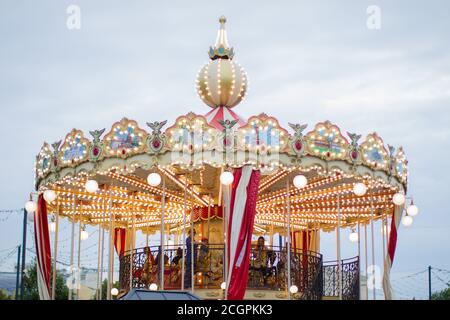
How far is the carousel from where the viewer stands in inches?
701

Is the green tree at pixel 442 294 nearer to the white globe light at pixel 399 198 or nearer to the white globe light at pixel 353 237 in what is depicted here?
the white globe light at pixel 353 237

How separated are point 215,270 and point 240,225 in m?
2.91

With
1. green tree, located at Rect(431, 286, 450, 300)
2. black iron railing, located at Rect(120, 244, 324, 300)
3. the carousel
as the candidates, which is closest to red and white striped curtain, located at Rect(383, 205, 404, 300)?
the carousel

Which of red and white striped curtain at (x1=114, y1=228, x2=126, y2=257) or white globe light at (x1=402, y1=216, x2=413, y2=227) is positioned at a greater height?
white globe light at (x1=402, y1=216, x2=413, y2=227)

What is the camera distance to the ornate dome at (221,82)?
20609 mm

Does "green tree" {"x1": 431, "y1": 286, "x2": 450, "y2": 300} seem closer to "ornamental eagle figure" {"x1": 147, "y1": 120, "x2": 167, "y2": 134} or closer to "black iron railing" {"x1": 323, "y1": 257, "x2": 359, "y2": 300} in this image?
"black iron railing" {"x1": 323, "y1": 257, "x2": 359, "y2": 300}

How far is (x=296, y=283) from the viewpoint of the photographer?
20438 millimetres

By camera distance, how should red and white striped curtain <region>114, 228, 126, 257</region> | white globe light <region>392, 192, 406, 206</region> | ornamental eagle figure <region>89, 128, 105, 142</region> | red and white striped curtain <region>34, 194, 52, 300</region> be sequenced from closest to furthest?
1. ornamental eagle figure <region>89, 128, 105, 142</region>
2. white globe light <region>392, 192, 406, 206</region>
3. red and white striped curtain <region>34, 194, 52, 300</region>
4. red and white striped curtain <region>114, 228, 126, 257</region>

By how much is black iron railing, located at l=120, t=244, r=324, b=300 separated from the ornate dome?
11.5 ft

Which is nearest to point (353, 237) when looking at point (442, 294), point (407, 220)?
point (407, 220)

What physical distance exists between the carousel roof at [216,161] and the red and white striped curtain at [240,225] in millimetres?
356

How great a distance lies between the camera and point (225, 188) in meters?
17.9

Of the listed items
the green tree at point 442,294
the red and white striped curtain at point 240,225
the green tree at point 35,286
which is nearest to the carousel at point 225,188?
the red and white striped curtain at point 240,225

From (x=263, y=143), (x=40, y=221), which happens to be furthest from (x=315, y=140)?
(x=40, y=221)
